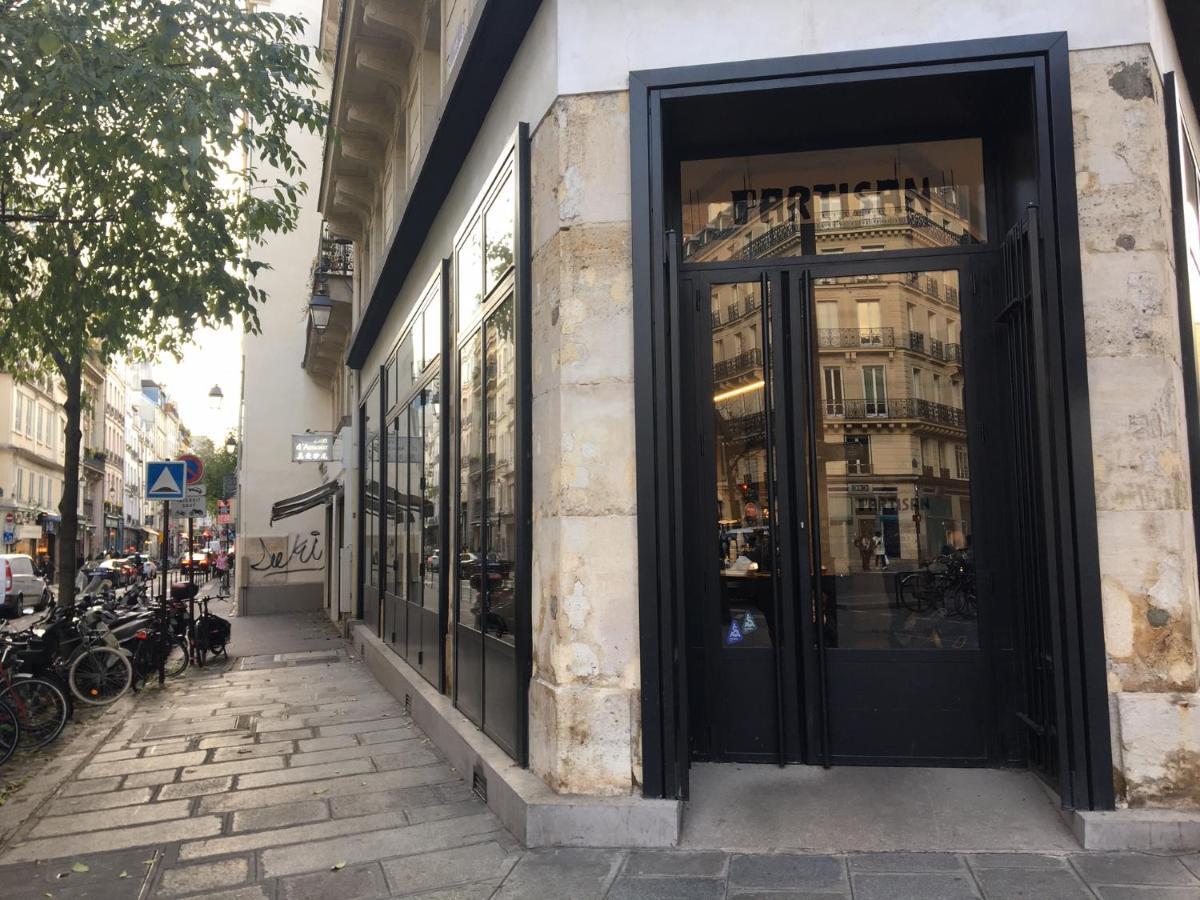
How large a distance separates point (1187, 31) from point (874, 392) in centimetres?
305

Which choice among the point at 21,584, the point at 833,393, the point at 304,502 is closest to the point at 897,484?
the point at 833,393

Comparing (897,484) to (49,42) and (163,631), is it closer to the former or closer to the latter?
(49,42)

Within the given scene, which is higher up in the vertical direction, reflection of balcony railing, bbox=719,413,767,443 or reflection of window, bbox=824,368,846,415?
reflection of window, bbox=824,368,846,415

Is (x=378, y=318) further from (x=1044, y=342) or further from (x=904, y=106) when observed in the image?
(x=1044, y=342)

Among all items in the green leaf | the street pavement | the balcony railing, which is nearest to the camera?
the street pavement

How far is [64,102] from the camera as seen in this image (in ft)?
25.6

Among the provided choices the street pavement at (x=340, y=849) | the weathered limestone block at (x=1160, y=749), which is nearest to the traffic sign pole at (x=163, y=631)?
the street pavement at (x=340, y=849)

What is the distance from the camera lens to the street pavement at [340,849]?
408 cm

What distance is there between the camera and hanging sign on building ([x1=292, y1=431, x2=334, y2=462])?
63.5ft

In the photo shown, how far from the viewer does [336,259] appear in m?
19.5

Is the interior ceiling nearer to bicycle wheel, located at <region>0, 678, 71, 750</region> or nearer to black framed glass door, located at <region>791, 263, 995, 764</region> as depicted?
black framed glass door, located at <region>791, 263, 995, 764</region>

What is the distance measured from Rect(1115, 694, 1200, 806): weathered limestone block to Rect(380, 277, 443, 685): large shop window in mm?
5454

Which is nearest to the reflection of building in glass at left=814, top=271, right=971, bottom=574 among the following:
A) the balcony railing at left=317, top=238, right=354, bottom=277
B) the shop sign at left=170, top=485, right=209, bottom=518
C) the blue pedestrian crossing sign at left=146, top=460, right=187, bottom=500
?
the blue pedestrian crossing sign at left=146, top=460, right=187, bottom=500

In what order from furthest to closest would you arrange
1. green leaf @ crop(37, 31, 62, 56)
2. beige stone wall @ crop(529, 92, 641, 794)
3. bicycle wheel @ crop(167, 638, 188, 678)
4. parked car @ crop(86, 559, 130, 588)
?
1. parked car @ crop(86, 559, 130, 588)
2. bicycle wheel @ crop(167, 638, 188, 678)
3. green leaf @ crop(37, 31, 62, 56)
4. beige stone wall @ crop(529, 92, 641, 794)
